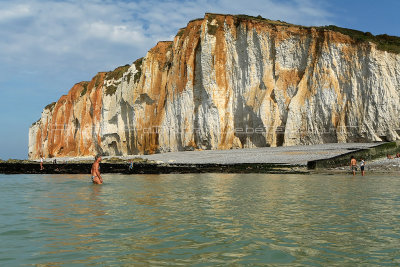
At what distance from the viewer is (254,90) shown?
41.2 m

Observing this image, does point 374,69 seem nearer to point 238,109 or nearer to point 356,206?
point 238,109

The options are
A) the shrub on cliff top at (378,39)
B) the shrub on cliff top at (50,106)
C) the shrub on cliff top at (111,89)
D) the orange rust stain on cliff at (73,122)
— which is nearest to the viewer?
the shrub on cliff top at (378,39)

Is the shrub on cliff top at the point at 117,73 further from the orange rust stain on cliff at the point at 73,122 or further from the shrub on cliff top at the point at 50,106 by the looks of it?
the shrub on cliff top at the point at 50,106

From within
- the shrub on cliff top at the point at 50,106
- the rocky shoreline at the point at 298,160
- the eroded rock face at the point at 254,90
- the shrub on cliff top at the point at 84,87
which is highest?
the shrub on cliff top at the point at 84,87

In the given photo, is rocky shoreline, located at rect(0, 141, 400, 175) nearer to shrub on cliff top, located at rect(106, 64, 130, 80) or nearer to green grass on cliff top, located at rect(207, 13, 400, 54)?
green grass on cliff top, located at rect(207, 13, 400, 54)

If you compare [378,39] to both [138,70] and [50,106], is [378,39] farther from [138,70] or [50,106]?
[50,106]

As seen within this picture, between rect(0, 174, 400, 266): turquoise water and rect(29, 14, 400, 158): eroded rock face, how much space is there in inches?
978

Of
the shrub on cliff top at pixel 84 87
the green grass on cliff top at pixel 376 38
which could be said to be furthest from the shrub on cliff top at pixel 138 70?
the green grass on cliff top at pixel 376 38

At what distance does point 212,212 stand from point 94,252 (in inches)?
158

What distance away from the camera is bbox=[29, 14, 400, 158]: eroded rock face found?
34656 mm

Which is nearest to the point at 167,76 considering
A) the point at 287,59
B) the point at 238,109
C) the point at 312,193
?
the point at 238,109

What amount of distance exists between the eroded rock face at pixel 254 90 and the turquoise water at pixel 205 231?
81.5ft

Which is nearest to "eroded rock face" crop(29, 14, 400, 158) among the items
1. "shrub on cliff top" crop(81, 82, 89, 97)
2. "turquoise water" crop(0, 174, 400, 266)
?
"shrub on cliff top" crop(81, 82, 89, 97)

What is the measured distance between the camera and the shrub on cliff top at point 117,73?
62.2 m
